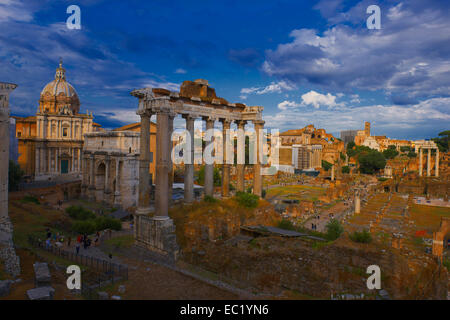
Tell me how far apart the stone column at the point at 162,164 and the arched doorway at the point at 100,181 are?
24.1 meters

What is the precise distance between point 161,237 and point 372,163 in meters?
81.1

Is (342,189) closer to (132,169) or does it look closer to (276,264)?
(132,169)

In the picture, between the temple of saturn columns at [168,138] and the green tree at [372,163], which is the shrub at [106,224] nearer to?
the temple of saturn columns at [168,138]

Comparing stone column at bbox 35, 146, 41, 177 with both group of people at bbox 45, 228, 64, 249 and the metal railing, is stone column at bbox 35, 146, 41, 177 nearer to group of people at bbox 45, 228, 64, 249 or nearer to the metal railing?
group of people at bbox 45, 228, 64, 249

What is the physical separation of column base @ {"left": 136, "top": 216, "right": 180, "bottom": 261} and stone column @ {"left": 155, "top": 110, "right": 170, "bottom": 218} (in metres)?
0.35

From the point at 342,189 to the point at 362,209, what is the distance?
12472 mm

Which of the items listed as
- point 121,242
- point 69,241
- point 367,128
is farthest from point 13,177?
point 367,128

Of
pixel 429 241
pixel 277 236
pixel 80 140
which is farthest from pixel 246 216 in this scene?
pixel 80 140

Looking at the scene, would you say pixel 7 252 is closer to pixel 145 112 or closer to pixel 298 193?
pixel 145 112

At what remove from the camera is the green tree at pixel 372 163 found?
269 feet

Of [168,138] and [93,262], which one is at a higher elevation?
[168,138]

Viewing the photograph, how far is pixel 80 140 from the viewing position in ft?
149

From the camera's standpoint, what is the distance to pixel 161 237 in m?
13.7

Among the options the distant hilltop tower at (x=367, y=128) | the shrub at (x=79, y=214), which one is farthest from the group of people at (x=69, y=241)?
→ the distant hilltop tower at (x=367, y=128)
